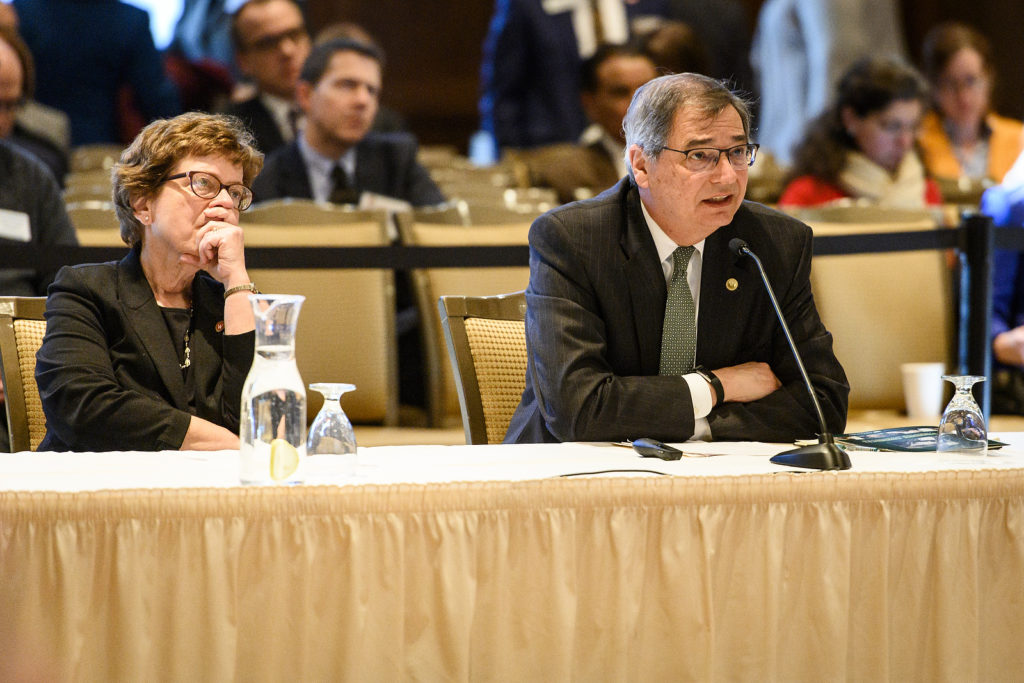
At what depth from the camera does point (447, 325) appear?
2123 millimetres

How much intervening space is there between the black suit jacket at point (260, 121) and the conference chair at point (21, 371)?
2860 mm

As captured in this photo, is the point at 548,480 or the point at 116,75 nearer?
the point at 548,480

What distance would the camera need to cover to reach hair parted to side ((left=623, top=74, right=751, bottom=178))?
1.98 metres

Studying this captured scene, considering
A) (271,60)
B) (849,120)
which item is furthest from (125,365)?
(271,60)

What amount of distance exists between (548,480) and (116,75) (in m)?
4.62

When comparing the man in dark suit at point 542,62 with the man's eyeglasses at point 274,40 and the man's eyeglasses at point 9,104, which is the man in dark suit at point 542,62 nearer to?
the man's eyeglasses at point 274,40

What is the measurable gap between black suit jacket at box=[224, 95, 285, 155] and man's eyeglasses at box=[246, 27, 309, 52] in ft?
1.10

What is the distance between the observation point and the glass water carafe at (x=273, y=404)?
1.29 meters

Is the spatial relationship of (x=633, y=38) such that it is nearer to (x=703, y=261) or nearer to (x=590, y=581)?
A: (x=703, y=261)

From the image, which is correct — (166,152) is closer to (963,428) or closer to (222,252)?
(222,252)

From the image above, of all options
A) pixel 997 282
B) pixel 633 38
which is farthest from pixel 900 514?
pixel 633 38

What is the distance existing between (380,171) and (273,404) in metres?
3.07

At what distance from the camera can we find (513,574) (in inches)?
50.6

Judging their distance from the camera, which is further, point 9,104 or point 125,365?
point 9,104
